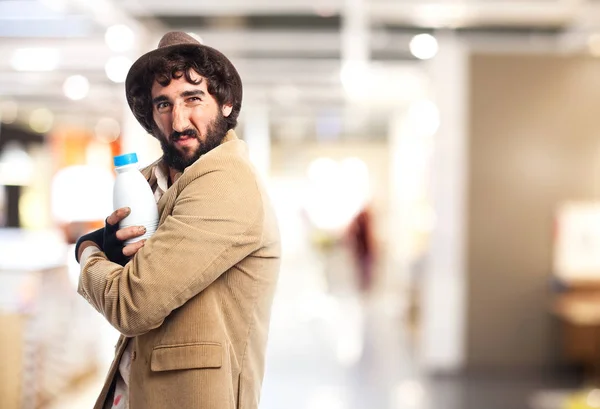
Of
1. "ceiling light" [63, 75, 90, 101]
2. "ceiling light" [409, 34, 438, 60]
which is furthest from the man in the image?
"ceiling light" [409, 34, 438, 60]

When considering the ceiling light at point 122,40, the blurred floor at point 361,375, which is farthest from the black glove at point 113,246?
the blurred floor at point 361,375

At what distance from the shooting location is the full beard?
1517 mm

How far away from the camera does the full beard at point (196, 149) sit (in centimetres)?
152

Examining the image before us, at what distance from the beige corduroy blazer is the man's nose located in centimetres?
8

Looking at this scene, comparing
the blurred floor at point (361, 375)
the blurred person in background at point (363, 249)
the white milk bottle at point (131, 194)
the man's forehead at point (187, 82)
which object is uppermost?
the man's forehead at point (187, 82)

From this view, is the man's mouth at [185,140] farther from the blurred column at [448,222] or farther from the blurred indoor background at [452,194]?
the blurred column at [448,222]

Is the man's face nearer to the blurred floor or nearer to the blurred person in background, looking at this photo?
the blurred floor

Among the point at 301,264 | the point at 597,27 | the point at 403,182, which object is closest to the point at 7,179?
the point at 597,27

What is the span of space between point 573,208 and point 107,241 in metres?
5.86

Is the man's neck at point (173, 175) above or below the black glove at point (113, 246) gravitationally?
above

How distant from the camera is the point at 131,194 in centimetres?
145

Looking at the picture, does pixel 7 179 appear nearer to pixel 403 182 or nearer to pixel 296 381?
pixel 296 381

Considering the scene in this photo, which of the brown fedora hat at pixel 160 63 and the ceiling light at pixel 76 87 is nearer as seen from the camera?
the brown fedora hat at pixel 160 63

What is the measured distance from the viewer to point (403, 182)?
38.2ft
